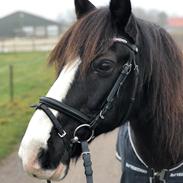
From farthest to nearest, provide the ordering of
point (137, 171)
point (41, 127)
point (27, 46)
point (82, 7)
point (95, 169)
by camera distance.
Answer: point (27, 46), point (95, 169), point (137, 171), point (82, 7), point (41, 127)

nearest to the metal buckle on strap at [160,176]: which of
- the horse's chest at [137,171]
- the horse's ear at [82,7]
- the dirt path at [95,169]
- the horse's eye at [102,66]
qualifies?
the horse's chest at [137,171]

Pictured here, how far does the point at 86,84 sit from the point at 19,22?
74.9 m

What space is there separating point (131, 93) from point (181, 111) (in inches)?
17.9

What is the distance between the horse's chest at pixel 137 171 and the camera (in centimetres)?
316

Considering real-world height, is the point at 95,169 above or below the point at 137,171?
below

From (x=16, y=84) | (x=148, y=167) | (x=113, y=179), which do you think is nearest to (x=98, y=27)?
(x=148, y=167)

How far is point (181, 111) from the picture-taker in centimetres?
293

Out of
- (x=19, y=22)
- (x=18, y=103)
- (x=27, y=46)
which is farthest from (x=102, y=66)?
(x=19, y=22)

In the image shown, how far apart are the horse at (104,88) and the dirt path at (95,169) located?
2898 mm

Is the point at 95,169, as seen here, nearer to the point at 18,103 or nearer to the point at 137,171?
the point at 137,171

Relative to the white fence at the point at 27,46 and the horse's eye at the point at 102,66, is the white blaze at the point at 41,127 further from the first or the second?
the white fence at the point at 27,46

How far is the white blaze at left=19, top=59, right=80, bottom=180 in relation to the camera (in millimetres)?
2379

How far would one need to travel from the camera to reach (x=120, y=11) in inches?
102

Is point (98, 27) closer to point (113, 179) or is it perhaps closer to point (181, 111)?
point (181, 111)
